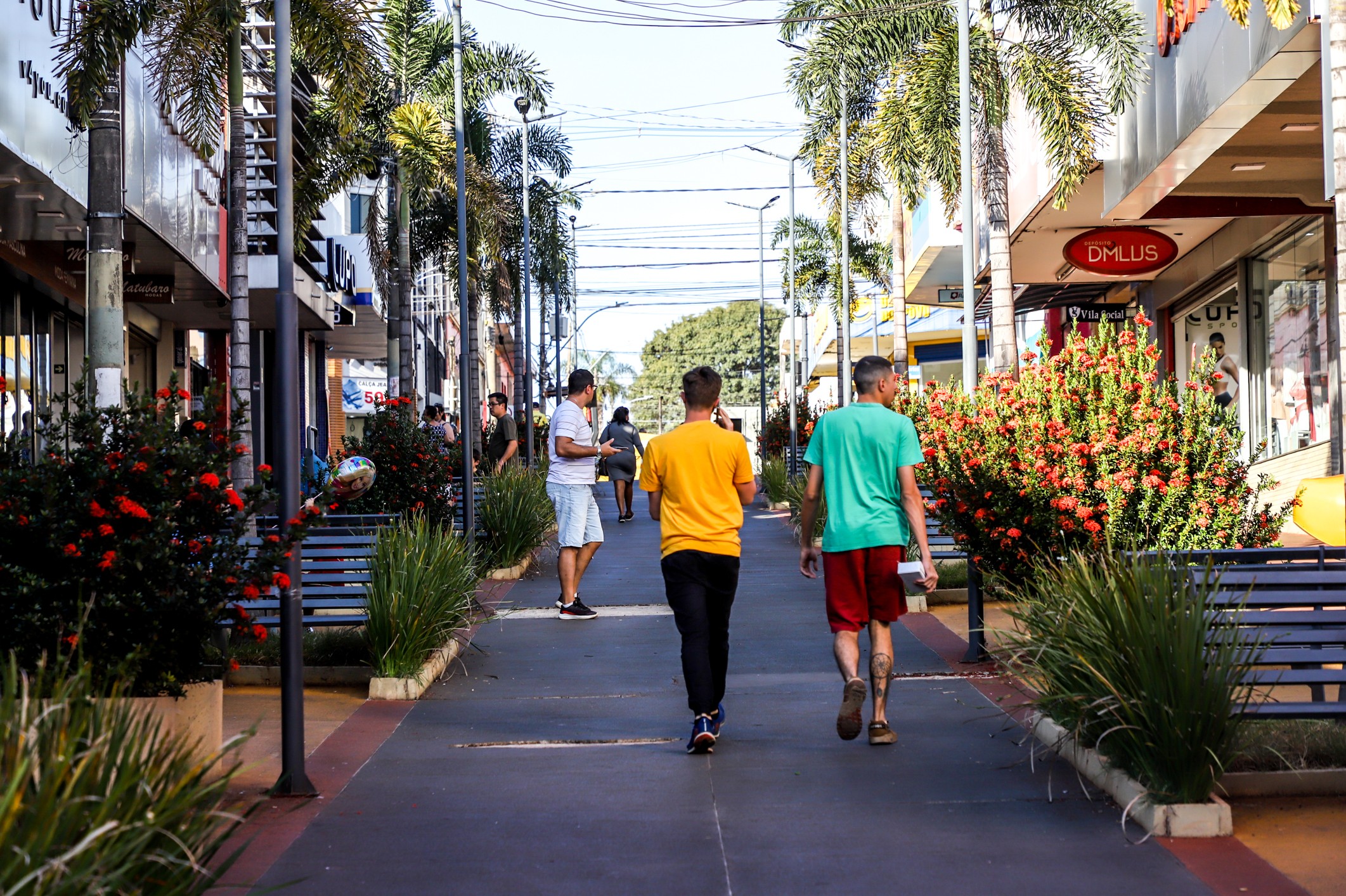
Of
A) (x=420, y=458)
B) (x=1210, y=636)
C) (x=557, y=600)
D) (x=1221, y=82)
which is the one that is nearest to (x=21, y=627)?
(x=1210, y=636)

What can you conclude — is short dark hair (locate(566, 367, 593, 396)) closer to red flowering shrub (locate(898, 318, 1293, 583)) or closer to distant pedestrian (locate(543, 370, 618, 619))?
distant pedestrian (locate(543, 370, 618, 619))

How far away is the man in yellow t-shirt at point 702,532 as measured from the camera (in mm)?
7281

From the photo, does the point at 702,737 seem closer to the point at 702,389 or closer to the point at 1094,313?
the point at 702,389

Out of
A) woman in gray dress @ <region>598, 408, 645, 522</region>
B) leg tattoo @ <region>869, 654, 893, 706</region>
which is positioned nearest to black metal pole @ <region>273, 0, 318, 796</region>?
leg tattoo @ <region>869, 654, 893, 706</region>

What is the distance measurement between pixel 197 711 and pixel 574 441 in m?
5.83

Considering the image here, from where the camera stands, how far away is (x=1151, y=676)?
18.1ft

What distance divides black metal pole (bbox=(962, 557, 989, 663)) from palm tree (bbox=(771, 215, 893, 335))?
3452cm

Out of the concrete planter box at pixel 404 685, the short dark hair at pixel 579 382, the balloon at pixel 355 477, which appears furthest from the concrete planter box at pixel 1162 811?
the short dark hair at pixel 579 382

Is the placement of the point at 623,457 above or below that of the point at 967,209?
below

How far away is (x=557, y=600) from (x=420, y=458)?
281 centimetres

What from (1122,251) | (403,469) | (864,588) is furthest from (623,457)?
(864,588)

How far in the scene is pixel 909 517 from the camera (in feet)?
24.1

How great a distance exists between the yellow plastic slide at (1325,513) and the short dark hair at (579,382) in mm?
5179

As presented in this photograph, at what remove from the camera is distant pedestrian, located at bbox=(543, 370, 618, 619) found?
11969 mm
